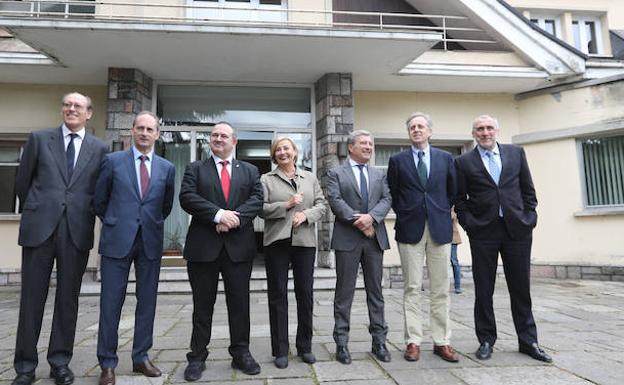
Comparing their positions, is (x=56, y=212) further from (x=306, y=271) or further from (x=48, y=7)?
(x=48, y=7)

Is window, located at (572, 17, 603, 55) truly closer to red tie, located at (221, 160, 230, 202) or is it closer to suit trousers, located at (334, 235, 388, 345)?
suit trousers, located at (334, 235, 388, 345)

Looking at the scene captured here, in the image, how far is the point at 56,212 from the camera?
2721mm

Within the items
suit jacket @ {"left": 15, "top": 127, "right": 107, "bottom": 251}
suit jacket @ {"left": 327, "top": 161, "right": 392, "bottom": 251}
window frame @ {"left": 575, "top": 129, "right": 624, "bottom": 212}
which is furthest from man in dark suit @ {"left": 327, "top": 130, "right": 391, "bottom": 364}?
window frame @ {"left": 575, "top": 129, "right": 624, "bottom": 212}

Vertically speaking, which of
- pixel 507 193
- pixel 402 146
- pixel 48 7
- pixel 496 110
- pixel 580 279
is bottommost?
pixel 580 279

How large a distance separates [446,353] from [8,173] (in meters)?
8.07

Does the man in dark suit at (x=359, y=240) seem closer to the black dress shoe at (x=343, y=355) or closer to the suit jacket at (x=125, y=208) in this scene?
the black dress shoe at (x=343, y=355)

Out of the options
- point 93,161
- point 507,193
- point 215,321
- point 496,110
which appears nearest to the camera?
point 93,161

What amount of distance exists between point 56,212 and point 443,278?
9.10 feet

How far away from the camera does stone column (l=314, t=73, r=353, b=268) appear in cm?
702

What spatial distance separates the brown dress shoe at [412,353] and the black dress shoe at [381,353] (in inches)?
5.1

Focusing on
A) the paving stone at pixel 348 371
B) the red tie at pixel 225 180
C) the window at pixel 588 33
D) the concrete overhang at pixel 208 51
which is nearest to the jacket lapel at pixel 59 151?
the red tie at pixel 225 180

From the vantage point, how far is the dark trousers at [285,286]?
121 inches

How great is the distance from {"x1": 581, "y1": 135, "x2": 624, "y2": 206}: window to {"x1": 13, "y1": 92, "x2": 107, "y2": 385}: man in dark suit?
837cm

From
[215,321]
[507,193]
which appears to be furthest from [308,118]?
[507,193]
